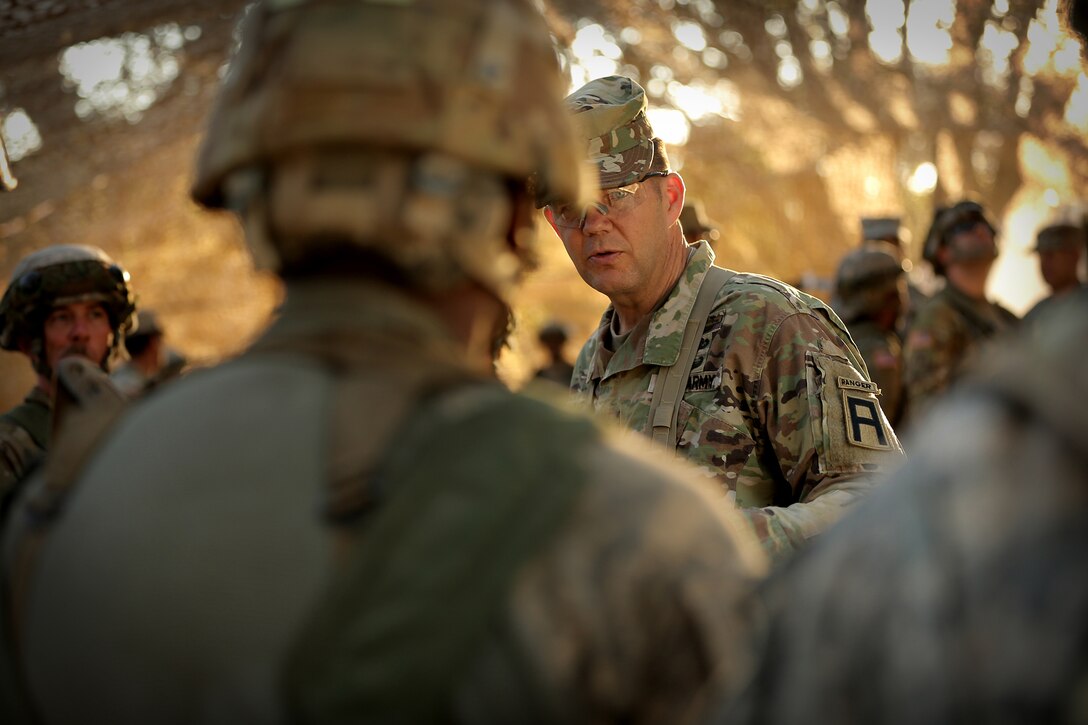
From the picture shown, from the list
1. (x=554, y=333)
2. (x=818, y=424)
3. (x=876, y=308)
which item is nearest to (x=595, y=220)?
(x=818, y=424)

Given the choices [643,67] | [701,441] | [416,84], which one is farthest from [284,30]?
[643,67]

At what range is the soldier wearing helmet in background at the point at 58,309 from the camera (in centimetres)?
445

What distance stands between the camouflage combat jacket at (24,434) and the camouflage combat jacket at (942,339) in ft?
16.8

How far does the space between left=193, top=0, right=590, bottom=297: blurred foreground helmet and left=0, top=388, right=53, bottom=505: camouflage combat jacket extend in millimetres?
2612

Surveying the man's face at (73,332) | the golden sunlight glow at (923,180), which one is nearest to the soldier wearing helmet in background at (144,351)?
the man's face at (73,332)

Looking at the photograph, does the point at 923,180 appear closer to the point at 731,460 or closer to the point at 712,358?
the point at 712,358

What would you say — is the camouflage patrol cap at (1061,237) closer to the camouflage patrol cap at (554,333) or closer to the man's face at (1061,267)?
the man's face at (1061,267)

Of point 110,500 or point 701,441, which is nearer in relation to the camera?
point 110,500

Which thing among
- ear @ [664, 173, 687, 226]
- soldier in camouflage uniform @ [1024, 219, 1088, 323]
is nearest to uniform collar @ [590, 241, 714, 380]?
ear @ [664, 173, 687, 226]

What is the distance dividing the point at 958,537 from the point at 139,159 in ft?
40.5

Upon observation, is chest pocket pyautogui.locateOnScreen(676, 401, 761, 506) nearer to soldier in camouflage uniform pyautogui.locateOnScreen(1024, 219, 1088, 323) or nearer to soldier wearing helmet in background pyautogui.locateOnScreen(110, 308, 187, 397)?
soldier in camouflage uniform pyautogui.locateOnScreen(1024, 219, 1088, 323)

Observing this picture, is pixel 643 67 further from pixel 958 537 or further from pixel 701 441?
pixel 958 537

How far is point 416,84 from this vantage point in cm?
157

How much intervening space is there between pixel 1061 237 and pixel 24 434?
26.1ft
